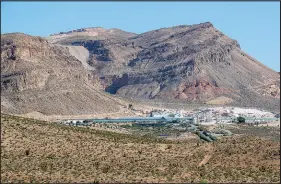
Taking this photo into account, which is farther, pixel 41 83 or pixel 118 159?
pixel 41 83

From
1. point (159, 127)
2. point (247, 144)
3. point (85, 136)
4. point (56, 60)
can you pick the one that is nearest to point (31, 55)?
point (56, 60)

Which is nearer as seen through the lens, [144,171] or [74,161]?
[144,171]

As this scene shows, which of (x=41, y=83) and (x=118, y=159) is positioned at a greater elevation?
(x=41, y=83)

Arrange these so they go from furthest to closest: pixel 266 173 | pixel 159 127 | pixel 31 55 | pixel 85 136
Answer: pixel 31 55
pixel 159 127
pixel 85 136
pixel 266 173

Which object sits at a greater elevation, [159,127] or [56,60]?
[56,60]

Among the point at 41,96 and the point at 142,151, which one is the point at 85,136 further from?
the point at 41,96
